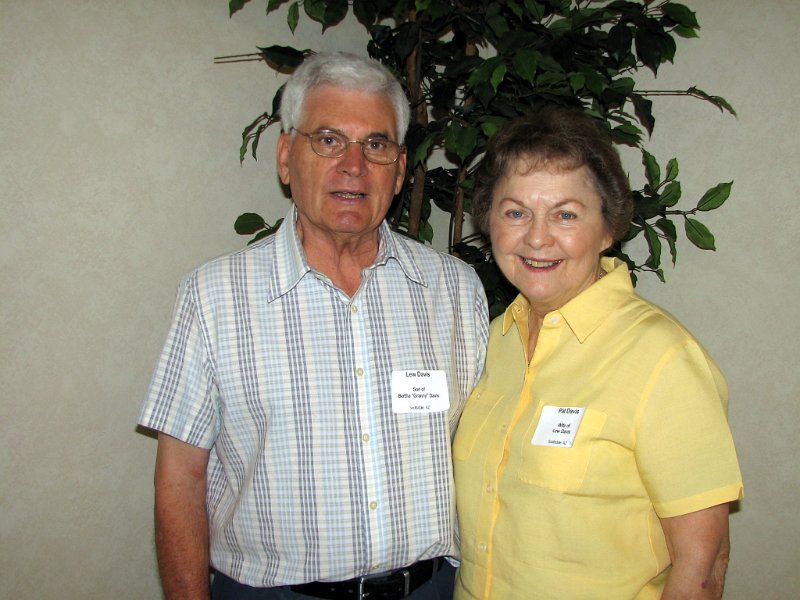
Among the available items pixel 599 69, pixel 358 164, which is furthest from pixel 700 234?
pixel 358 164

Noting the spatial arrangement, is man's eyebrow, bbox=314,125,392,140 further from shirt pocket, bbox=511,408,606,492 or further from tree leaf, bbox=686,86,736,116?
tree leaf, bbox=686,86,736,116

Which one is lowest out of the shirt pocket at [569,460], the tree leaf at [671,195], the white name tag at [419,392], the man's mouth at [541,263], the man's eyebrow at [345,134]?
the shirt pocket at [569,460]

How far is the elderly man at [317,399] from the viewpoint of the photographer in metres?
1.48

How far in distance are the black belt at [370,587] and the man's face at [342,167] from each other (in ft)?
2.80

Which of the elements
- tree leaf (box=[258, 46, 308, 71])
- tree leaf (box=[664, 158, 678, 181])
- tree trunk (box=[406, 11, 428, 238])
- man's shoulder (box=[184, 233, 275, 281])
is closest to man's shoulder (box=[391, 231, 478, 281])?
man's shoulder (box=[184, 233, 275, 281])

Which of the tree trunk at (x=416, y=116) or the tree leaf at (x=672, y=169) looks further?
the tree trunk at (x=416, y=116)

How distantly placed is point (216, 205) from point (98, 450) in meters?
0.92

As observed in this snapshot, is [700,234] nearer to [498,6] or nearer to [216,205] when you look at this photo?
[498,6]

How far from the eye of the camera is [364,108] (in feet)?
5.36

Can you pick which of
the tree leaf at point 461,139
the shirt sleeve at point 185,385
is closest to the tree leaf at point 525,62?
the tree leaf at point 461,139

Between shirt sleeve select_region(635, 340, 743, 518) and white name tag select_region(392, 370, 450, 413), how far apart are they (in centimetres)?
50

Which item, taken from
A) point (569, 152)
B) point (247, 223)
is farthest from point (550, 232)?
point (247, 223)

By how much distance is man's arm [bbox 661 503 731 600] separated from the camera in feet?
4.17

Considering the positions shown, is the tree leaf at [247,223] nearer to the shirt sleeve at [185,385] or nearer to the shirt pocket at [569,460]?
the shirt sleeve at [185,385]
